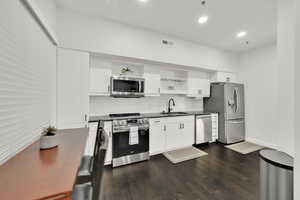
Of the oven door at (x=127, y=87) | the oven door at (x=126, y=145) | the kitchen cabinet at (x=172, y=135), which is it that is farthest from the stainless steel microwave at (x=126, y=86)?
the kitchen cabinet at (x=172, y=135)

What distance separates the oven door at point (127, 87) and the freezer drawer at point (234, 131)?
2.81m

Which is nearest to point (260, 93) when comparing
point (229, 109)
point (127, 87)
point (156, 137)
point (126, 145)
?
Answer: point (229, 109)

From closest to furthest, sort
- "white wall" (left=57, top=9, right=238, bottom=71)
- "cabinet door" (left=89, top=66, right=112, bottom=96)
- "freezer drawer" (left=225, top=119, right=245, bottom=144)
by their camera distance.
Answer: "white wall" (left=57, top=9, right=238, bottom=71) → "cabinet door" (left=89, top=66, right=112, bottom=96) → "freezer drawer" (left=225, top=119, right=245, bottom=144)

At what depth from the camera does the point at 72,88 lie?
220 centimetres

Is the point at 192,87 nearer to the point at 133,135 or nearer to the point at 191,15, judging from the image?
the point at 191,15

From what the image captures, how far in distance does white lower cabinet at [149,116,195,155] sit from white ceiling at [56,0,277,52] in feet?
6.99

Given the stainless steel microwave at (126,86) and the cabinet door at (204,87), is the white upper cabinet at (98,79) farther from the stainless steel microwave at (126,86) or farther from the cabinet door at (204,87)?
the cabinet door at (204,87)

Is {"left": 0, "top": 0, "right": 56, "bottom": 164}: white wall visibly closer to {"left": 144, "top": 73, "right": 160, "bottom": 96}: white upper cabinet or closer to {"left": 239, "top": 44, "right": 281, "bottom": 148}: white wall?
{"left": 144, "top": 73, "right": 160, "bottom": 96}: white upper cabinet

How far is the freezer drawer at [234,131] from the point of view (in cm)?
368

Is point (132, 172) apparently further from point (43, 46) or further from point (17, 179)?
point (43, 46)

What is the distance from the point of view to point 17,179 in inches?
27.1

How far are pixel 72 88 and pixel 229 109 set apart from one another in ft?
13.6

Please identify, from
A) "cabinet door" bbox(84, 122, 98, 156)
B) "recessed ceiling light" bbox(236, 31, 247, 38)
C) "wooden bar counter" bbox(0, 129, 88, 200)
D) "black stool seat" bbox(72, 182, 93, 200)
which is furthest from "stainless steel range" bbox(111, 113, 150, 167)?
"recessed ceiling light" bbox(236, 31, 247, 38)

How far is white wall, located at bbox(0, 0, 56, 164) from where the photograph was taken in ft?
3.10
